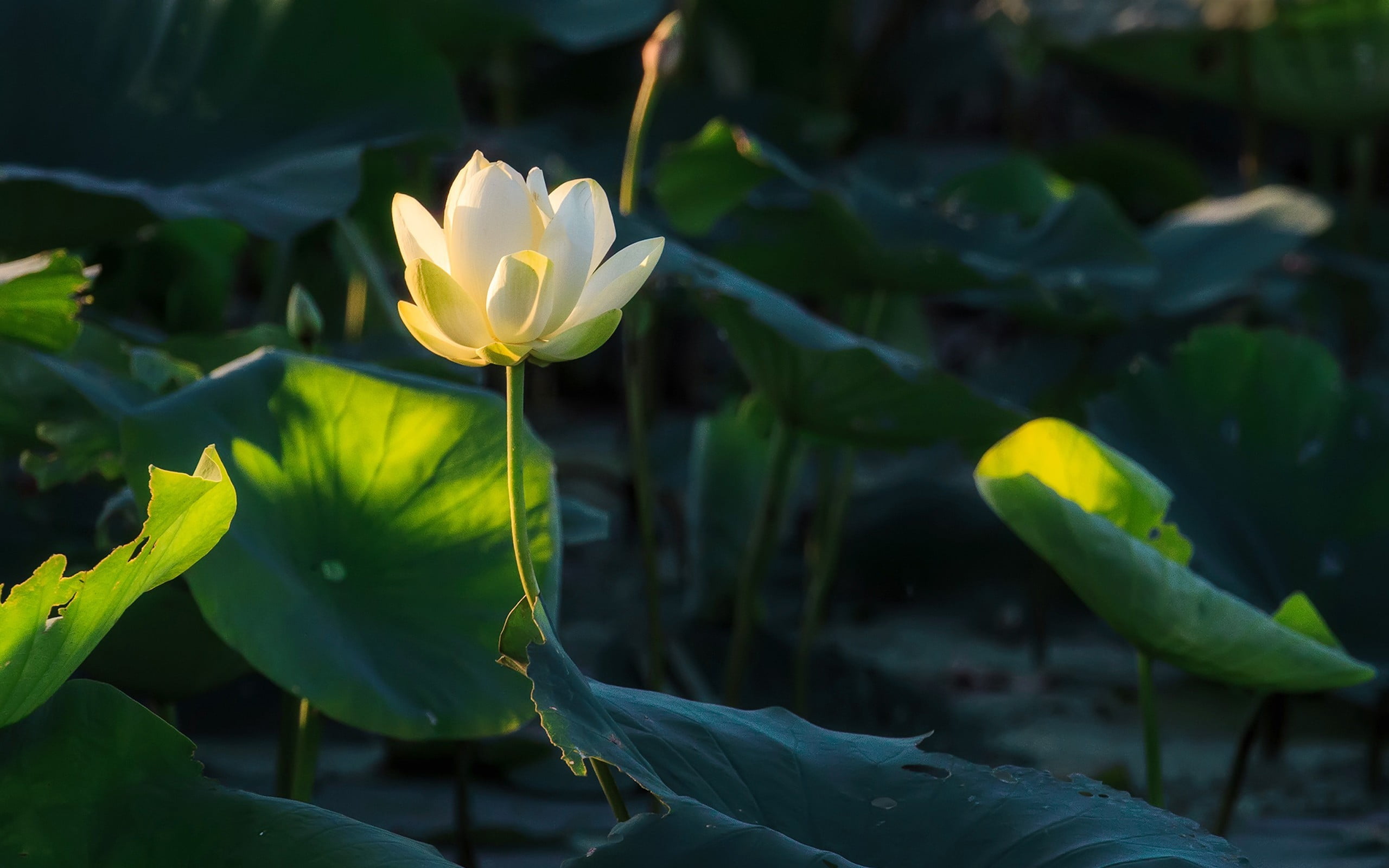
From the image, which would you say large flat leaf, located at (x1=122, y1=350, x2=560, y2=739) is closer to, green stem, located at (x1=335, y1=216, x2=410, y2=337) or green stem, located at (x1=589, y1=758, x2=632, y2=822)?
green stem, located at (x1=589, y1=758, x2=632, y2=822)

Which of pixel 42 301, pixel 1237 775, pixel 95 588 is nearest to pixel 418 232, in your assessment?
pixel 95 588

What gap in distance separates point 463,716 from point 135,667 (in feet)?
0.98

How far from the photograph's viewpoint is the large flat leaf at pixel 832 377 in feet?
3.59

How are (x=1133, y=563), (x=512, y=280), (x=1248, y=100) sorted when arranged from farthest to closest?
(x=1248, y=100) < (x=1133, y=563) < (x=512, y=280)

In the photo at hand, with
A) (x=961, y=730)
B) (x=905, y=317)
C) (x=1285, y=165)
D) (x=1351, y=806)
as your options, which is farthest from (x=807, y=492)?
(x=1285, y=165)

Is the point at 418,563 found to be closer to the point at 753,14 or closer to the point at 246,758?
the point at 246,758

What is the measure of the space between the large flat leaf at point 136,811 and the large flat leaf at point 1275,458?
0.89m

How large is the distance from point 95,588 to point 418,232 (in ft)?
0.67

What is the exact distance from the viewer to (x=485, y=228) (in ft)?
1.68

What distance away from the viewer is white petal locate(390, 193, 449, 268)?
1.78ft

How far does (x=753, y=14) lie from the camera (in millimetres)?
3170

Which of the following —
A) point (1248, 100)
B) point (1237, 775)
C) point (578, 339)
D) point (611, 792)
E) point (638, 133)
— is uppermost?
point (1248, 100)

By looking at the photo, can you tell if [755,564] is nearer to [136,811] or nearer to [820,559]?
[820,559]

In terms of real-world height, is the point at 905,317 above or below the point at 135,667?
above
